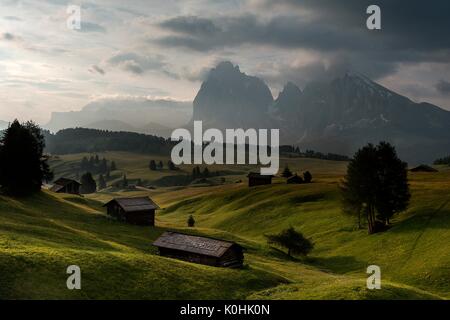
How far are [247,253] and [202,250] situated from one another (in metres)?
17.8

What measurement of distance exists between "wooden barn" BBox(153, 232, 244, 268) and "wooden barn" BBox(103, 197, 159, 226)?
2722 cm

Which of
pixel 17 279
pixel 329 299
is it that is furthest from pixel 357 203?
pixel 17 279

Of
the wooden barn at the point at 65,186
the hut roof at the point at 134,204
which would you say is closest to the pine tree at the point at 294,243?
the hut roof at the point at 134,204

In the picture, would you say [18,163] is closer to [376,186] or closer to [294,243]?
[294,243]

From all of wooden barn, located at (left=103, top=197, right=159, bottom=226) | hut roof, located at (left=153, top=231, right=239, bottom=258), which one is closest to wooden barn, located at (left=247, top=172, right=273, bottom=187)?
wooden barn, located at (left=103, top=197, right=159, bottom=226)

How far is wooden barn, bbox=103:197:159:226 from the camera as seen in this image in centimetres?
8062

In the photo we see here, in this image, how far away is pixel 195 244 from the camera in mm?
52188

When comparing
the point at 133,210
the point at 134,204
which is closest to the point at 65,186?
the point at 134,204

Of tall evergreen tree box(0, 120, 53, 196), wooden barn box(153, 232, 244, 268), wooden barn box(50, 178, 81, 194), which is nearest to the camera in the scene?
wooden barn box(153, 232, 244, 268)

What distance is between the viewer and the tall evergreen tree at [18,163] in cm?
8312

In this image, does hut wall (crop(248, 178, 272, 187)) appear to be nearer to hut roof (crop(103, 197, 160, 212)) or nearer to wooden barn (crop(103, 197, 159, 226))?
hut roof (crop(103, 197, 160, 212))

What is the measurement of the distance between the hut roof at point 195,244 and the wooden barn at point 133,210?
26692 millimetres
